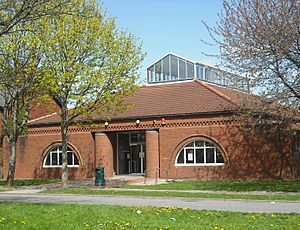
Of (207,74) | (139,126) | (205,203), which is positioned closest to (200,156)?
(139,126)

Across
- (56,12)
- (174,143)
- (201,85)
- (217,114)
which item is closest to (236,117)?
(217,114)

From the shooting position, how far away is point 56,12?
12711 mm

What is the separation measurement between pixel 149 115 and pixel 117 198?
13.0 metres

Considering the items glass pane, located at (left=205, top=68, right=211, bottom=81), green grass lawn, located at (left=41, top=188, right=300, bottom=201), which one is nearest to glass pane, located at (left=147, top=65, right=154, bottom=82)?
glass pane, located at (left=205, top=68, right=211, bottom=81)

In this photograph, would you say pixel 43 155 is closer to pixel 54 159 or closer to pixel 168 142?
pixel 54 159

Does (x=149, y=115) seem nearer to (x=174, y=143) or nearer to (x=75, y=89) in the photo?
(x=174, y=143)

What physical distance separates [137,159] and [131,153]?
66cm

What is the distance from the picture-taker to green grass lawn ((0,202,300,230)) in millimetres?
10828

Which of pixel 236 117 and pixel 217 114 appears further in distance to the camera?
pixel 217 114

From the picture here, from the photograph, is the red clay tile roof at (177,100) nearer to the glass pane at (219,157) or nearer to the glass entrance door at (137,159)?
the glass pane at (219,157)

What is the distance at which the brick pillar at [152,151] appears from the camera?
3294 centimetres

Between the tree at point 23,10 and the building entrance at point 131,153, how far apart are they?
23887 mm

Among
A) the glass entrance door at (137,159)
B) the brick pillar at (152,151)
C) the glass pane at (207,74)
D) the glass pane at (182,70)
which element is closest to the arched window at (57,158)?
the glass entrance door at (137,159)

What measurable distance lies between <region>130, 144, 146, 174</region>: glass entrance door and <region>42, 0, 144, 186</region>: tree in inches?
420
